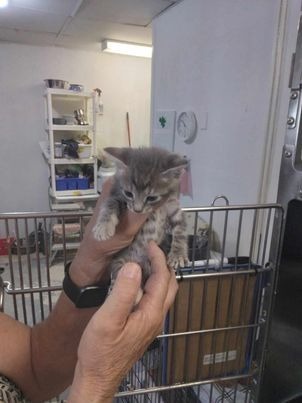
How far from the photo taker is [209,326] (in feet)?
3.20

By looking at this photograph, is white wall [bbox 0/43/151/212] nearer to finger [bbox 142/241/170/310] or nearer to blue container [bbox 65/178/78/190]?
blue container [bbox 65/178/78/190]

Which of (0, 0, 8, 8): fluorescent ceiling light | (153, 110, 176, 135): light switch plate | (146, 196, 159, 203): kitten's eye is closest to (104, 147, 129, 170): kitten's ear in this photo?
(146, 196, 159, 203): kitten's eye

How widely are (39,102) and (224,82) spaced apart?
2.35 m

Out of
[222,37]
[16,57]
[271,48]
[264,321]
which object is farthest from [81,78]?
[264,321]

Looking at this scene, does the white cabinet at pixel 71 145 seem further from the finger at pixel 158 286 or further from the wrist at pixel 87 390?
the wrist at pixel 87 390

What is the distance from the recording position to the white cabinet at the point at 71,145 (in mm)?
2710

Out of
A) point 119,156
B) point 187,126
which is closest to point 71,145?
point 187,126

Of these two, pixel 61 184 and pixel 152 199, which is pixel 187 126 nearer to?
pixel 152 199

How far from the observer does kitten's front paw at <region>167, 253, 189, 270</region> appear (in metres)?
0.80

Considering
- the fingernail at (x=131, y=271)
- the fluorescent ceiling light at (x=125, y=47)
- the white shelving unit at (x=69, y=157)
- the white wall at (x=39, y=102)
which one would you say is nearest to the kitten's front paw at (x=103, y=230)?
the fingernail at (x=131, y=271)

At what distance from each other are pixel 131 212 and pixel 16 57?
2.92 m

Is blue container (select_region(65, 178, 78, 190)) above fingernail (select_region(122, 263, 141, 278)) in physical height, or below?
below

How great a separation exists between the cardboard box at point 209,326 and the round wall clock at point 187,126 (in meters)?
0.97

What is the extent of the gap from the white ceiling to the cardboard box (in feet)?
5.24
